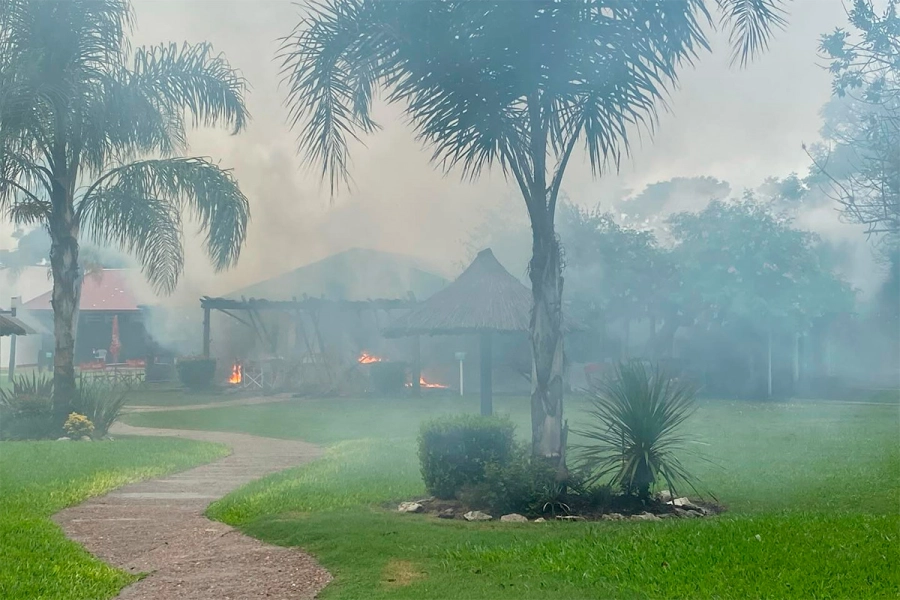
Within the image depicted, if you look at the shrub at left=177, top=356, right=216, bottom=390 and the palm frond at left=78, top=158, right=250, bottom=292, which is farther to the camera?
the shrub at left=177, top=356, right=216, bottom=390

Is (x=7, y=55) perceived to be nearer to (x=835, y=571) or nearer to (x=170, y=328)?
(x=835, y=571)

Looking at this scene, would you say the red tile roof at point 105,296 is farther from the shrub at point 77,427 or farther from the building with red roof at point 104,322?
the shrub at point 77,427

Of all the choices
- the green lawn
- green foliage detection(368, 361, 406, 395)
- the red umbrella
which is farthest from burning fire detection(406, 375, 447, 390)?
the green lawn

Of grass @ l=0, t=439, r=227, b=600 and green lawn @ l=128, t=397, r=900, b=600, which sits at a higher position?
green lawn @ l=128, t=397, r=900, b=600

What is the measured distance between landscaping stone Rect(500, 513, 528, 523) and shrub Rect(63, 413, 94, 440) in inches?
414

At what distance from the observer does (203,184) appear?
16.8 metres

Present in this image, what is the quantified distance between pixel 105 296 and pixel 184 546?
37.4 m

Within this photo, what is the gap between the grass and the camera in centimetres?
636

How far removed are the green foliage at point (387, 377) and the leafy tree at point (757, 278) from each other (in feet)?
28.3

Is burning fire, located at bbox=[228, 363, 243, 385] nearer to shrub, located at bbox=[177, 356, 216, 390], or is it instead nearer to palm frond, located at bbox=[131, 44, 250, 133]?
shrub, located at bbox=[177, 356, 216, 390]

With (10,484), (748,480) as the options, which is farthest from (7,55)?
(748,480)

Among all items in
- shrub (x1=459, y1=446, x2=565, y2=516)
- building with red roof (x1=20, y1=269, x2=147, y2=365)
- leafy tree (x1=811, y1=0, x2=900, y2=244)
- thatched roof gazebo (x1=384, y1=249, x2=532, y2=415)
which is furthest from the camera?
building with red roof (x1=20, y1=269, x2=147, y2=365)

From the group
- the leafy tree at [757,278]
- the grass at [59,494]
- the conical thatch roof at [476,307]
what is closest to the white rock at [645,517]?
the grass at [59,494]

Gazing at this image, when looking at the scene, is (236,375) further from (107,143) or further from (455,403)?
(107,143)
